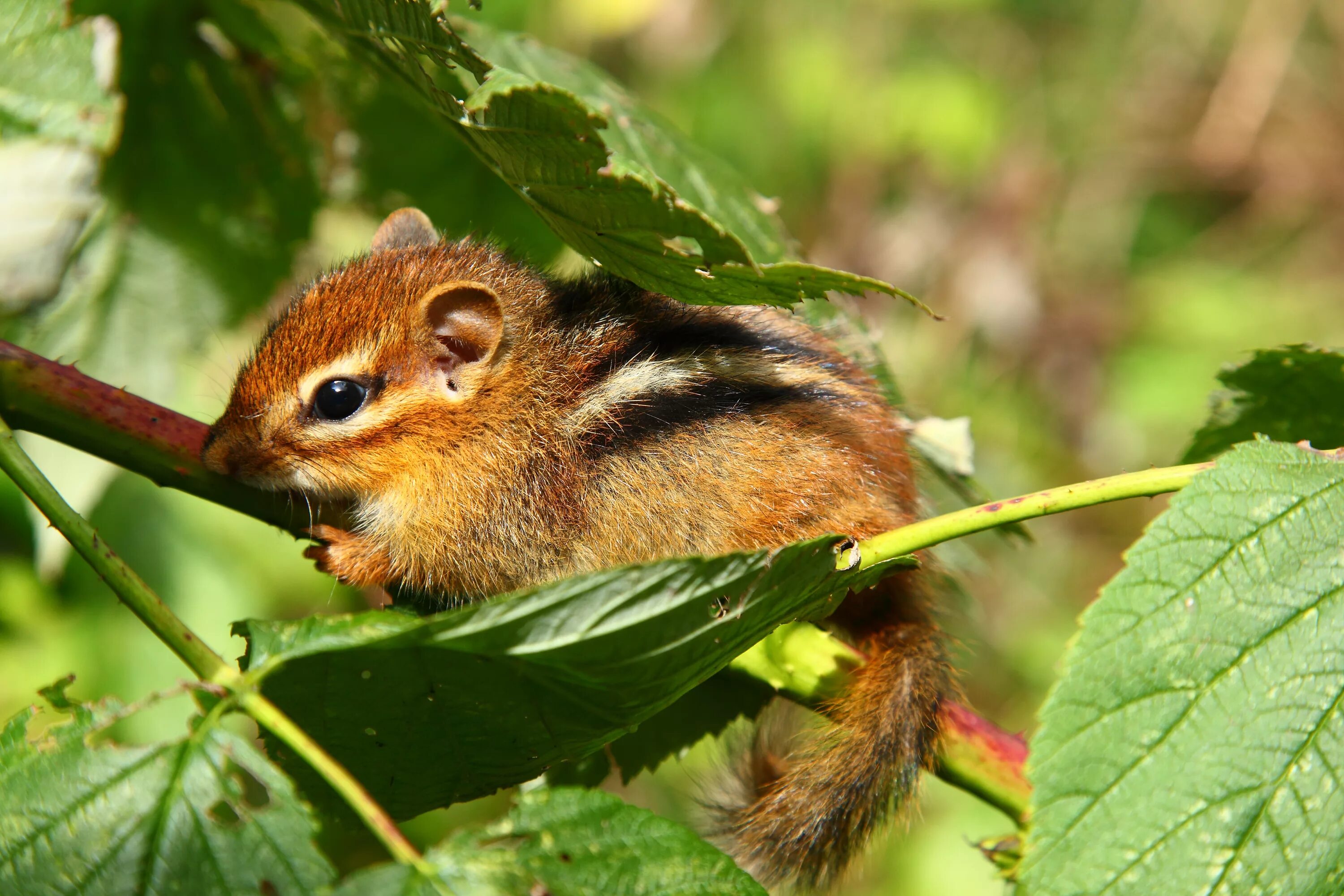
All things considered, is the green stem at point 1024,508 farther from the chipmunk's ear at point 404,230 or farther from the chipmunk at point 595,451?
the chipmunk's ear at point 404,230

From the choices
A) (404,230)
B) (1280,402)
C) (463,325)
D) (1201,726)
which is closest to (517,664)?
(1201,726)

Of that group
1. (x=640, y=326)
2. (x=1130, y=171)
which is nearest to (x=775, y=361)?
(x=640, y=326)

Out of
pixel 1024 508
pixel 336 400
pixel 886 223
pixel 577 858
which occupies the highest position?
pixel 886 223

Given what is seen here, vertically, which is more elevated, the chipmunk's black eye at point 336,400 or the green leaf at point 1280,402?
the chipmunk's black eye at point 336,400

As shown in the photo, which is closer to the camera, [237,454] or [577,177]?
[577,177]

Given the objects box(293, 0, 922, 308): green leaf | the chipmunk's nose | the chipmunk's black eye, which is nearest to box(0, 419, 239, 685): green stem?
the chipmunk's nose

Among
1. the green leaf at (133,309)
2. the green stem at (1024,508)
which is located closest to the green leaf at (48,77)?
the green leaf at (133,309)

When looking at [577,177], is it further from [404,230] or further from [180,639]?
[404,230]

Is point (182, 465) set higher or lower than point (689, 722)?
higher
